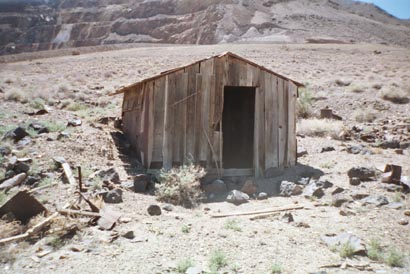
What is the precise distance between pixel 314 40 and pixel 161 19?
32.8m

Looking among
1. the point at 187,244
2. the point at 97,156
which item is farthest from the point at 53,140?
the point at 187,244

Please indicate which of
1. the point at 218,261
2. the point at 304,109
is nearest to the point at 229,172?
the point at 218,261

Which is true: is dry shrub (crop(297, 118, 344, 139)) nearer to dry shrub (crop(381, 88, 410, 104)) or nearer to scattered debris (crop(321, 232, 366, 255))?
dry shrub (crop(381, 88, 410, 104))

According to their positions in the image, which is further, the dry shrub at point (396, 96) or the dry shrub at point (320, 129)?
the dry shrub at point (396, 96)

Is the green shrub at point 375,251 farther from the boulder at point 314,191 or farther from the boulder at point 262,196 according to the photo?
the boulder at point 262,196

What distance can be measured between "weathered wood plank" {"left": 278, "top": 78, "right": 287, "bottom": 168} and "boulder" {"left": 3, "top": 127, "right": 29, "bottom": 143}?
7090 mm

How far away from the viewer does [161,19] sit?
227 feet

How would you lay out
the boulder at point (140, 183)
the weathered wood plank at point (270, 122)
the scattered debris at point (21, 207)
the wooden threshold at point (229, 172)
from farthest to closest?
the weathered wood plank at point (270, 122) → the wooden threshold at point (229, 172) → the boulder at point (140, 183) → the scattered debris at point (21, 207)

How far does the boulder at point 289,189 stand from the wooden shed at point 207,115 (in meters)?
1.23

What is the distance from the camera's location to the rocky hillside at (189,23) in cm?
5481

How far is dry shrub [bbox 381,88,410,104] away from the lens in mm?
17547

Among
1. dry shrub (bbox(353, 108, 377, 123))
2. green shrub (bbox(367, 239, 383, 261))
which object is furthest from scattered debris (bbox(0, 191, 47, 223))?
dry shrub (bbox(353, 108, 377, 123))

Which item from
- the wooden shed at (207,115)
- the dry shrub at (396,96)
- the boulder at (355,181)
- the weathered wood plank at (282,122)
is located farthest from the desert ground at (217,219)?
the dry shrub at (396,96)

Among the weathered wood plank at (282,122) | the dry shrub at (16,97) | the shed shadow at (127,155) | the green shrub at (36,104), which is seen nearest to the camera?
the shed shadow at (127,155)
